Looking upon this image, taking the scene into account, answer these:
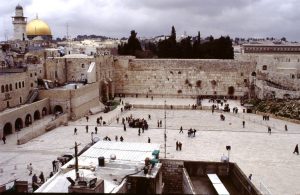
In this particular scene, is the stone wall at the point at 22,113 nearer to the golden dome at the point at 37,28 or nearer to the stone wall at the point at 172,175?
the stone wall at the point at 172,175

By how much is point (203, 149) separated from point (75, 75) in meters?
18.1

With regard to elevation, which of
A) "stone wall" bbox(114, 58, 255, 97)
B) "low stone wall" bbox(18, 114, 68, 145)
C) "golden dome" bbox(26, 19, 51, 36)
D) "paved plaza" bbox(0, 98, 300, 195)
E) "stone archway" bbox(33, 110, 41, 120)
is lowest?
"paved plaza" bbox(0, 98, 300, 195)

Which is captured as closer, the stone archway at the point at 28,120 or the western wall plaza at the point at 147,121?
the western wall plaza at the point at 147,121

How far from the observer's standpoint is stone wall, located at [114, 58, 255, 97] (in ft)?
122

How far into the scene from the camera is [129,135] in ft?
71.3

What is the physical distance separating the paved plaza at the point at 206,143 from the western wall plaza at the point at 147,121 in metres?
0.05

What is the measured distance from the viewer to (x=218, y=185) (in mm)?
10609

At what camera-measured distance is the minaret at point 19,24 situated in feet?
148

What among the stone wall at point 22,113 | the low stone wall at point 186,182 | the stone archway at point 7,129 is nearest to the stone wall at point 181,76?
the stone wall at point 22,113

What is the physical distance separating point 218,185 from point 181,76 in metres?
27.4

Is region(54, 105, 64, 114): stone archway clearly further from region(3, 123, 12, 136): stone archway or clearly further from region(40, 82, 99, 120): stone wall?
region(3, 123, 12, 136): stone archway

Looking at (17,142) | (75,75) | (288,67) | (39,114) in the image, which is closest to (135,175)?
(17,142)

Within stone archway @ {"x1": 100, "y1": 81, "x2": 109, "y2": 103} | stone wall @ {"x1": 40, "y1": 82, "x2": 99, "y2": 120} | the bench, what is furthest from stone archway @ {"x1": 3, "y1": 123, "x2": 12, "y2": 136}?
the bench

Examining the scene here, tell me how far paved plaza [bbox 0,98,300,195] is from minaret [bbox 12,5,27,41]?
72.4 ft
